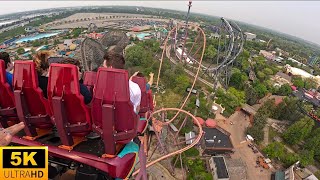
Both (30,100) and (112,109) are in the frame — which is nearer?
(112,109)

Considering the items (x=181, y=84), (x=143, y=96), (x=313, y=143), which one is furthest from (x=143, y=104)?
(x=181, y=84)

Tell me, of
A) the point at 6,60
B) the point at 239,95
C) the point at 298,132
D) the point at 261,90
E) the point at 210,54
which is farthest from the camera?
the point at 210,54

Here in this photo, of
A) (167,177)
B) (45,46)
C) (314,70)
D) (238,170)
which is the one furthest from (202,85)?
(314,70)

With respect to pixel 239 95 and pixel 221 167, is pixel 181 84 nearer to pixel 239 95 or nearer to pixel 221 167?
pixel 239 95

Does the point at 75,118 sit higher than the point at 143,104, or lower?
higher

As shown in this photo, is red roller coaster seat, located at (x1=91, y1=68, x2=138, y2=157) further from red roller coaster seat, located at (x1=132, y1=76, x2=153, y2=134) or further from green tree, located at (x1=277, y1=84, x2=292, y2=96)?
green tree, located at (x1=277, y1=84, x2=292, y2=96)

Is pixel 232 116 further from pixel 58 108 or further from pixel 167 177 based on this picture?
pixel 58 108
